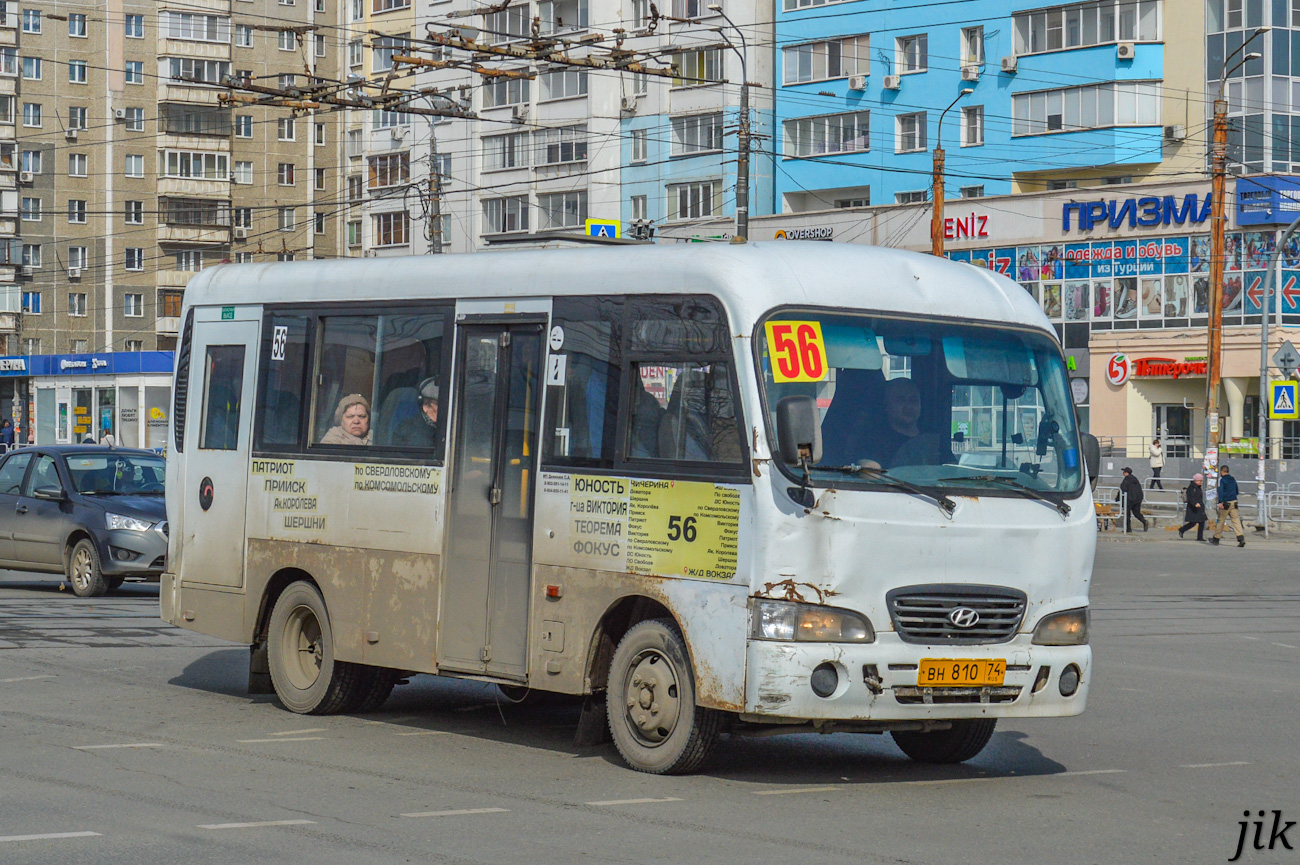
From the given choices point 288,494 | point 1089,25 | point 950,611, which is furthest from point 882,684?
point 1089,25

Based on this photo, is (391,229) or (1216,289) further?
(391,229)

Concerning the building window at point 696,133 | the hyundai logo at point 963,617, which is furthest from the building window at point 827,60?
the hyundai logo at point 963,617

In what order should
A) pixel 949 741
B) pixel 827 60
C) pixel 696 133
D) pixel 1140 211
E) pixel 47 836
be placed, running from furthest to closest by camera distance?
pixel 696 133 < pixel 827 60 < pixel 1140 211 < pixel 949 741 < pixel 47 836

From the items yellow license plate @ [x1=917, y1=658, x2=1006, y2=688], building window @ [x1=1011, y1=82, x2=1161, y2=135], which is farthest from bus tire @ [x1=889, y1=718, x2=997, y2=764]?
building window @ [x1=1011, y1=82, x2=1161, y2=135]

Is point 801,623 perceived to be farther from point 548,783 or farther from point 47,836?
point 47,836

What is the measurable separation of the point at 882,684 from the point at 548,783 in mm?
1673

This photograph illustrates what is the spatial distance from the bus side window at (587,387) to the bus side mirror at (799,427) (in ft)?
4.11

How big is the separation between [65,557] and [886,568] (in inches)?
542

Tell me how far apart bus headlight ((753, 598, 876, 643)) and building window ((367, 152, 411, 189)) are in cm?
7222

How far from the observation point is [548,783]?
9078 millimetres

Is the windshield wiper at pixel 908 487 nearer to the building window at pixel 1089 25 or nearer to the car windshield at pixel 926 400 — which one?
the car windshield at pixel 926 400

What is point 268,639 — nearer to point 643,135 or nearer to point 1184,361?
point 1184,361

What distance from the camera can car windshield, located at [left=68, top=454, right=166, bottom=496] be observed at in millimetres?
21000

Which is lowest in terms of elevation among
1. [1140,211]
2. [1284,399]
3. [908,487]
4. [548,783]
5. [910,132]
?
[548,783]
